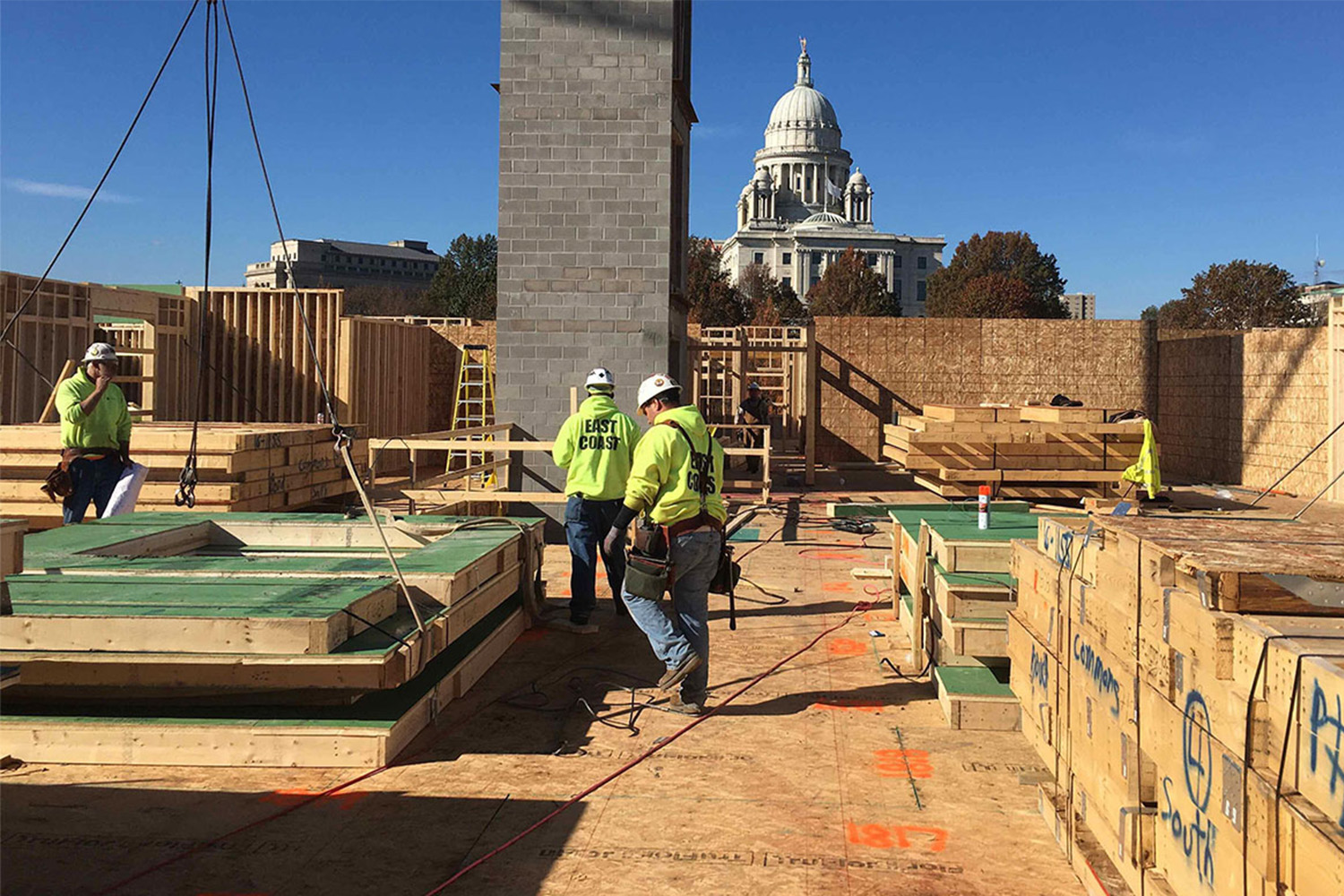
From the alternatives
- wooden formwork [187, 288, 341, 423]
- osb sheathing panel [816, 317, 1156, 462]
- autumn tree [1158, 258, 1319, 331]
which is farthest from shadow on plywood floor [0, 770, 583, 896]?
autumn tree [1158, 258, 1319, 331]

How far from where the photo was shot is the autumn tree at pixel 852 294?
81.1 metres

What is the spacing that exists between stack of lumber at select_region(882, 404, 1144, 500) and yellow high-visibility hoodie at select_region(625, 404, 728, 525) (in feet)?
33.2

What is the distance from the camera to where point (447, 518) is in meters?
8.88

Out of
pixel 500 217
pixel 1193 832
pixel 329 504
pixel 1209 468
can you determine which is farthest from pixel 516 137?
pixel 1209 468

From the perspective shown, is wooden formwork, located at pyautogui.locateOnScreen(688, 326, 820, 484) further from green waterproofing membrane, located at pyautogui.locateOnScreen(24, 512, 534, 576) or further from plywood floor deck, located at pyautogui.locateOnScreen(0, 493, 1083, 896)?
plywood floor deck, located at pyautogui.locateOnScreen(0, 493, 1083, 896)

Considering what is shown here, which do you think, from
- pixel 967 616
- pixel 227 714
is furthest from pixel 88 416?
pixel 967 616

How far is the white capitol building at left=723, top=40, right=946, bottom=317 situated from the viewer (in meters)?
124

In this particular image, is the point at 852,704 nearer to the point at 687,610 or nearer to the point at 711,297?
the point at 687,610

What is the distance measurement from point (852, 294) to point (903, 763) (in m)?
77.9

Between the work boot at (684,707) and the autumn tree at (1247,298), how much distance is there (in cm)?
5309

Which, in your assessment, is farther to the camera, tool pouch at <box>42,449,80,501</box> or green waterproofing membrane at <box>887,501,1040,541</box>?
tool pouch at <box>42,449,80,501</box>

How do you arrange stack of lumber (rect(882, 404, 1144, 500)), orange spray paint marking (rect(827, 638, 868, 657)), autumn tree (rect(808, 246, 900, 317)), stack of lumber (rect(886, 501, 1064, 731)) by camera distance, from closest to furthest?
stack of lumber (rect(886, 501, 1064, 731)) → orange spray paint marking (rect(827, 638, 868, 657)) → stack of lumber (rect(882, 404, 1144, 500)) → autumn tree (rect(808, 246, 900, 317))

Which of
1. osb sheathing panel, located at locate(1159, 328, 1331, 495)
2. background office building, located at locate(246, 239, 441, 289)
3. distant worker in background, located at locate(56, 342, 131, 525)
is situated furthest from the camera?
background office building, located at locate(246, 239, 441, 289)

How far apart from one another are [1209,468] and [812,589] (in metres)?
15.3
